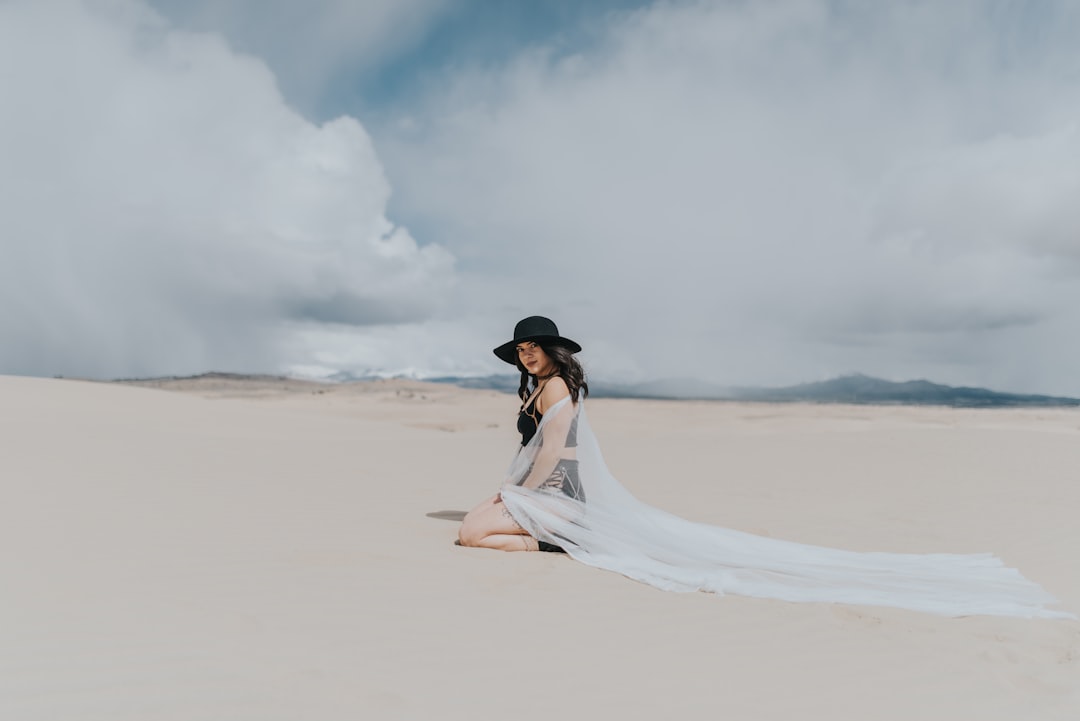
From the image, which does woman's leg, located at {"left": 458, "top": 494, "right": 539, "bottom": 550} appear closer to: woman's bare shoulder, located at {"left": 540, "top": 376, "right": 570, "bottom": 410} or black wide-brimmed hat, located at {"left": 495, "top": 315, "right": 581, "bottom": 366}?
woman's bare shoulder, located at {"left": 540, "top": 376, "right": 570, "bottom": 410}

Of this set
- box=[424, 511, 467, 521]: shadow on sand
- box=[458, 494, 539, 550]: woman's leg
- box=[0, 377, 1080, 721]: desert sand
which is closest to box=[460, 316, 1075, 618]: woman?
box=[458, 494, 539, 550]: woman's leg

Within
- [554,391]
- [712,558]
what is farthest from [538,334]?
[712,558]

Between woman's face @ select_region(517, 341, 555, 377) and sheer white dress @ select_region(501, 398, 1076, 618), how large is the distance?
32cm

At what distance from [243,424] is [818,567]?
46.5ft

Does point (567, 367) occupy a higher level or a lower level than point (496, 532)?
higher

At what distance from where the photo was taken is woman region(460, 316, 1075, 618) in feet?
14.3

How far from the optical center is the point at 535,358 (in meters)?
5.11

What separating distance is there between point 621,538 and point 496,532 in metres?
0.92

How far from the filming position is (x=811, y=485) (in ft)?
31.9

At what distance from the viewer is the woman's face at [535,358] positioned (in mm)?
5086

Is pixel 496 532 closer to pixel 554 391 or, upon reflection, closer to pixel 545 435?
pixel 545 435

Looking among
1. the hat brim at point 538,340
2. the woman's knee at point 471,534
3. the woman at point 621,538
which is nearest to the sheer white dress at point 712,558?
the woman at point 621,538

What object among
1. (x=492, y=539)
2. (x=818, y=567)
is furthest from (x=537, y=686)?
(x=818, y=567)

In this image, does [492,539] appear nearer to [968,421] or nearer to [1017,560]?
[1017,560]
